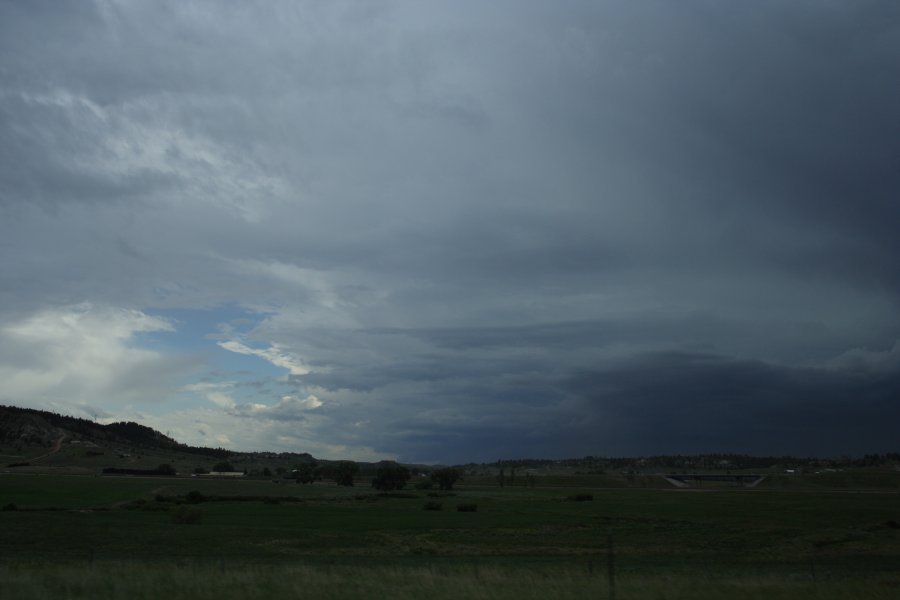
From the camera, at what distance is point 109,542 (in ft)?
142

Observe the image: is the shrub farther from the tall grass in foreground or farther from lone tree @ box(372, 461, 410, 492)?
the tall grass in foreground

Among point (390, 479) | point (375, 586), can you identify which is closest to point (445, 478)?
point (390, 479)

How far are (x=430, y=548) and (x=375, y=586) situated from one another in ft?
84.6

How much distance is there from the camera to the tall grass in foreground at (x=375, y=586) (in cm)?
1881

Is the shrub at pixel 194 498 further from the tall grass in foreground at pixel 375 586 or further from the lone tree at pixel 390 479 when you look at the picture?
the tall grass in foreground at pixel 375 586

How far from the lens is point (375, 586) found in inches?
814

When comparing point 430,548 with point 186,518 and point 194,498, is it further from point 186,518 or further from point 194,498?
point 194,498

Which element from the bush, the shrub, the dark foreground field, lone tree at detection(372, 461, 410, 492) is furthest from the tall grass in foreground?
lone tree at detection(372, 461, 410, 492)

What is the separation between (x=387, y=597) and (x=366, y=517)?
5842 centimetres

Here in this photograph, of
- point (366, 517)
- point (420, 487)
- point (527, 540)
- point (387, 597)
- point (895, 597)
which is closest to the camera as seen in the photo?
point (387, 597)

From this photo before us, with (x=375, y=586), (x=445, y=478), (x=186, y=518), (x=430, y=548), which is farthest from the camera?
(x=445, y=478)

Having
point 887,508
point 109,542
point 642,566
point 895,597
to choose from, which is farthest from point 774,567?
point 887,508

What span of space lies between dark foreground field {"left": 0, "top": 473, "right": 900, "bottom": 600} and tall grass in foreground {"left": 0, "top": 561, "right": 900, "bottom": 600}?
0.25ft

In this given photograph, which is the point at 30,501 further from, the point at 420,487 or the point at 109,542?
the point at 420,487
